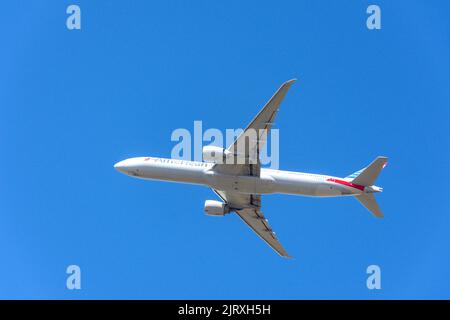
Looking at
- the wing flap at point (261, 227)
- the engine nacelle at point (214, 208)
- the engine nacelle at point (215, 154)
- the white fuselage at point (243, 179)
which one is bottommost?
the wing flap at point (261, 227)

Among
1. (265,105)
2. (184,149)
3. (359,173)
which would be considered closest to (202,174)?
(184,149)

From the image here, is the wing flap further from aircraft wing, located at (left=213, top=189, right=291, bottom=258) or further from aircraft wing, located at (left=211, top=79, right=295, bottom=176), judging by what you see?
aircraft wing, located at (left=211, top=79, right=295, bottom=176)

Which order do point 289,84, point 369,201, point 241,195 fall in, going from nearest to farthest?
point 289,84
point 369,201
point 241,195

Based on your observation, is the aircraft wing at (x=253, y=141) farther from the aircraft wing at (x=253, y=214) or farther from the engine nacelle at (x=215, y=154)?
the aircraft wing at (x=253, y=214)

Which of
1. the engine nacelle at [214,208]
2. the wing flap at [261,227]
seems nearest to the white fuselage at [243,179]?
the engine nacelle at [214,208]

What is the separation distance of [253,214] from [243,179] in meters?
7.89

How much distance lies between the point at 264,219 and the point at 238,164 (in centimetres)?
963

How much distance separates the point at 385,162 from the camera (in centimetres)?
6306

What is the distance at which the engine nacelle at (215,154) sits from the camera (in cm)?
6488

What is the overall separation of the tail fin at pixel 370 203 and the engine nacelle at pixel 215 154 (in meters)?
12.0

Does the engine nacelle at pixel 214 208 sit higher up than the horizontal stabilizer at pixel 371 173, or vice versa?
the horizontal stabilizer at pixel 371 173

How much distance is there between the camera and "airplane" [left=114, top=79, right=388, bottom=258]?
63438mm

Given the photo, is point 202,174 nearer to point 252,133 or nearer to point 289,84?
point 252,133

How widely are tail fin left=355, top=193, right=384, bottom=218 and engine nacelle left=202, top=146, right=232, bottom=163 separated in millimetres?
11997
